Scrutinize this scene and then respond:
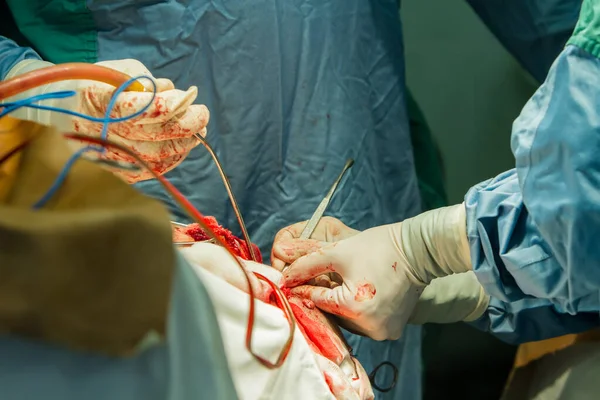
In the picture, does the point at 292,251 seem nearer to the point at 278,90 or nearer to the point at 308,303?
the point at 308,303

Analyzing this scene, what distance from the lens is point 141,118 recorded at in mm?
799

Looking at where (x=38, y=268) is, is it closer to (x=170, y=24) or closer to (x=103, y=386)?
(x=103, y=386)

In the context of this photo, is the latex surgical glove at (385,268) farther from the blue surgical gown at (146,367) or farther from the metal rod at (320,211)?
the blue surgical gown at (146,367)

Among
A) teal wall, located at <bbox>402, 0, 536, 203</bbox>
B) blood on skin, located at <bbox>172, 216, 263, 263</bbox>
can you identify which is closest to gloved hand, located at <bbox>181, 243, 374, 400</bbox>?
blood on skin, located at <bbox>172, 216, 263, 263</bbox>

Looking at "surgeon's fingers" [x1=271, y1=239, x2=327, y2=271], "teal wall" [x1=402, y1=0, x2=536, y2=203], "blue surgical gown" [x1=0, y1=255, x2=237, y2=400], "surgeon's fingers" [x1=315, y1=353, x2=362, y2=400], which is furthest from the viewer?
"teal wall" [x1=402, y1=0, x2=536, y2=203]

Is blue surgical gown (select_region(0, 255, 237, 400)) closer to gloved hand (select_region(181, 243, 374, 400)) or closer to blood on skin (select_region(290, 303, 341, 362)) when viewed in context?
gloved hand (select_region(181, 243, 374, 400))

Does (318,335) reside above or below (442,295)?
above

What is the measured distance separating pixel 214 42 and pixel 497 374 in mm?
1399

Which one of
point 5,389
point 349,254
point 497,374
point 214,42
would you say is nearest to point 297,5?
point 214,42

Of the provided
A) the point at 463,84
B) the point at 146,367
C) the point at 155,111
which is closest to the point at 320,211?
the point at 155,111

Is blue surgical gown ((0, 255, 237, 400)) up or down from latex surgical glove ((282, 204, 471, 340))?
up

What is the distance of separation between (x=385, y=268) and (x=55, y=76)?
626 millimetres

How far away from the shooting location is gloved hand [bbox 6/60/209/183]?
79cm

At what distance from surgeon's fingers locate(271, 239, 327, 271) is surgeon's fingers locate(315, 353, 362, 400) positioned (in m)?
0.31
